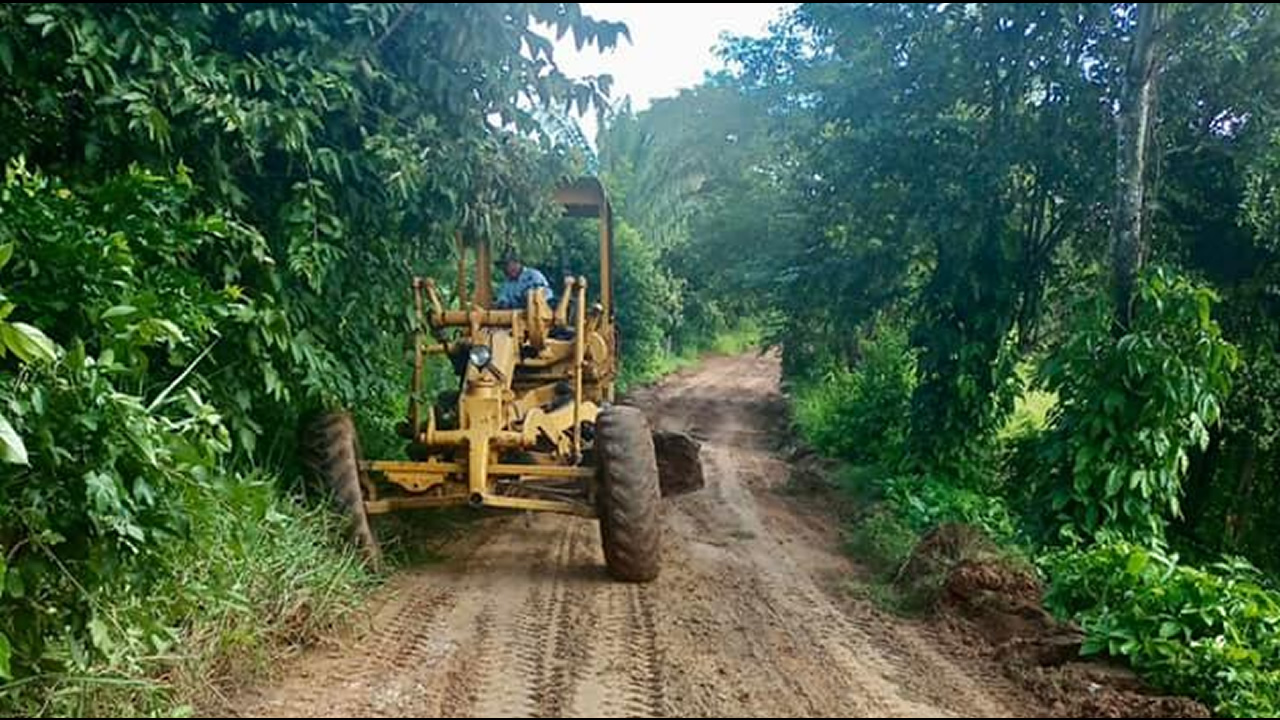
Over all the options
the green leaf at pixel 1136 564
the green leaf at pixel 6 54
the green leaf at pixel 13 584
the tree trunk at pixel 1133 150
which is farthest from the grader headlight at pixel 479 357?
the tree trunk at pixel 1133 150

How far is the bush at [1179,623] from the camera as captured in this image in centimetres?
379

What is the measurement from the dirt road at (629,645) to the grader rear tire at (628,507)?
15cm

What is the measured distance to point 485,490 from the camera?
5906 mm

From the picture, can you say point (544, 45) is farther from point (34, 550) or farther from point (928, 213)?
point (928, 213)

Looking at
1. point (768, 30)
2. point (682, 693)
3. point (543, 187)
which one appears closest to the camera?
point (682, 693)

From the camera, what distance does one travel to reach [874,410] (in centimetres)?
1154

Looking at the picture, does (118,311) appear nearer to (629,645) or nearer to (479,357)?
(629,645)

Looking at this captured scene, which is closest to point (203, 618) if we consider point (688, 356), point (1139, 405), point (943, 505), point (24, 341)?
point (24, 341)

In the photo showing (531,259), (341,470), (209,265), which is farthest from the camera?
(531,259)

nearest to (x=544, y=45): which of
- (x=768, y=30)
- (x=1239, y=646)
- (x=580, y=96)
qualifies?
(x=580, y=96)

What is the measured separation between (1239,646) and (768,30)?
7.09 meters

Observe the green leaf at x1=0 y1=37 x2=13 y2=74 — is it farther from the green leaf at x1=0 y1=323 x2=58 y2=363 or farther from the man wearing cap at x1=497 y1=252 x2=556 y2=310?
the man wearing cap at x1=497 y1=252 x2=556 y2=310

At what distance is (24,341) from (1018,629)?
4.35m

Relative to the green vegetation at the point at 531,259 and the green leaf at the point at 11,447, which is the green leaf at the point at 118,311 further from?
the green leaf at the point at 11,447
